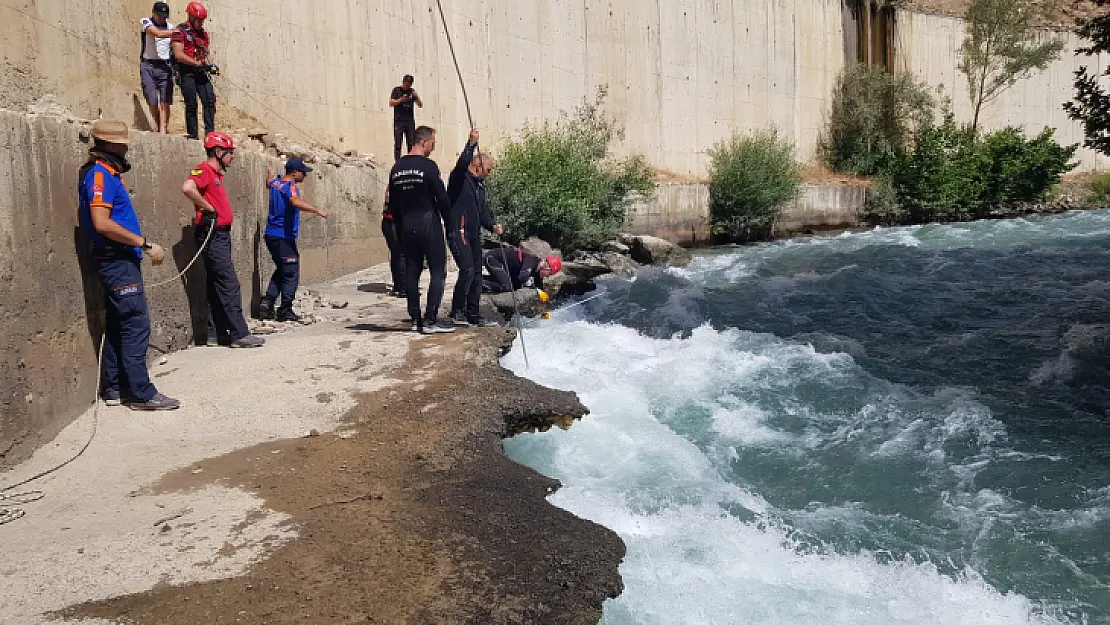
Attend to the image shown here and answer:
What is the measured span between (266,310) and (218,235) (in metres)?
1.57

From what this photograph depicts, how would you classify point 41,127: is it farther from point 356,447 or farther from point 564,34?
point 564,34

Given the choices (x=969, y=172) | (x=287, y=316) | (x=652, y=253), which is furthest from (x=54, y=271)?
(x=969, y=172)

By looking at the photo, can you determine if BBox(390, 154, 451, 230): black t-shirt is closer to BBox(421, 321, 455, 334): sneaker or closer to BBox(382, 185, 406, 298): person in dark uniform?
BBox(421, 321, 455, 334): sneaker

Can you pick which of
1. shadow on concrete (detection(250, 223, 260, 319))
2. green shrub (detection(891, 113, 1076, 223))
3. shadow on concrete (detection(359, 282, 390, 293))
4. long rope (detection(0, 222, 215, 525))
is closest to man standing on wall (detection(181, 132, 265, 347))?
shadow on concrete (detection(250, 223, 260, 319))

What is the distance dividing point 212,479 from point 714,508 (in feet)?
8.77

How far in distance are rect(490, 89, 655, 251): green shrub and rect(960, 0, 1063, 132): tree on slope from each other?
16.5m

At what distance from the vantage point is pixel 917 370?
7.75 meters

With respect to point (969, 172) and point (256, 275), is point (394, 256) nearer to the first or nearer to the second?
point (256, 275)

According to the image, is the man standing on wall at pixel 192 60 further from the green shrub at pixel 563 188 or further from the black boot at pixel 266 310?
the green shrub at pixel 563 188

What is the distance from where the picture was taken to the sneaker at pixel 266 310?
855 centimetres

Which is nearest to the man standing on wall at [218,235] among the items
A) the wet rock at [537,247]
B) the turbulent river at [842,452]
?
the turbulent river at [842,452]

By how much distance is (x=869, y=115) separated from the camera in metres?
27.5

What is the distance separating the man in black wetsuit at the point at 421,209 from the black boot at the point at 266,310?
166cm

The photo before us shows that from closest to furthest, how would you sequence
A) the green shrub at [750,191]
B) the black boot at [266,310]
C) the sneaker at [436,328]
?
the sneaker at [436,328] < the black boot at [266,310] < the green shrub at [750,191]
